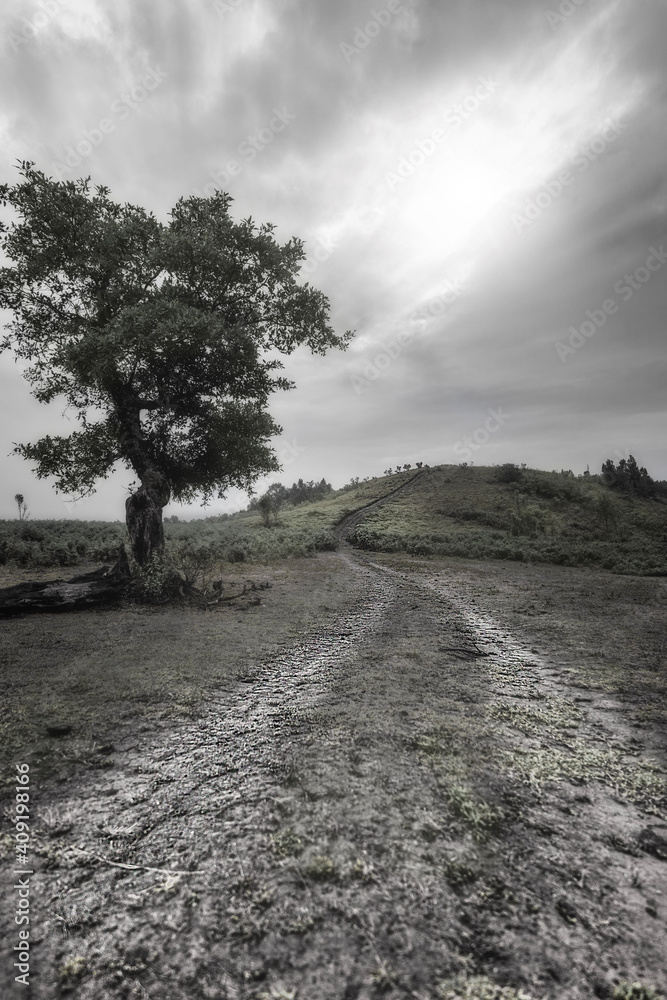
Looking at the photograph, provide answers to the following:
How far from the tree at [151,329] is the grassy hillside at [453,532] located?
4.33m

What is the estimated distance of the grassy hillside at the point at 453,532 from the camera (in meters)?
20.2

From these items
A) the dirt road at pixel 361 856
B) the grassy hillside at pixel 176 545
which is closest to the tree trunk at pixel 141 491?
the grassy hillside at pixel 176 545

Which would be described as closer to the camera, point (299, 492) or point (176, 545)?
point (176, 545)

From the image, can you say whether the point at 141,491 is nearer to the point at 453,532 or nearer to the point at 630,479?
the point at 453,532

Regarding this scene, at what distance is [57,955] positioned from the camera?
6.23ft

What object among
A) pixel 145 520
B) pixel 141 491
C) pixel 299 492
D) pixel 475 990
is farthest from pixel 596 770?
pixel 299 492

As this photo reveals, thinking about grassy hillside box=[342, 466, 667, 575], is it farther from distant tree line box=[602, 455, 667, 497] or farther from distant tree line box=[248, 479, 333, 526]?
distant tree line box=[248, 479, 333, 526]

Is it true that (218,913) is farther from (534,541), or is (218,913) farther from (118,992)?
(534,541)

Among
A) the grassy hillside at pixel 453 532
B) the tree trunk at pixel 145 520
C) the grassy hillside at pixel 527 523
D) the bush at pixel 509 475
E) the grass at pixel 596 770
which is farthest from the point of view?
the bush at pixel 509 475

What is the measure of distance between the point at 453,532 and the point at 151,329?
27.4m

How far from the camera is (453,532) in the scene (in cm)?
3328

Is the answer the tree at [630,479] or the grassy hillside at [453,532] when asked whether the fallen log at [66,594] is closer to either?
the grassy hillside at [453,532]

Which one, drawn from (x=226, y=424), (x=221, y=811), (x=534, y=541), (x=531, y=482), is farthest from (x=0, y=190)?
(x=531, y=482)

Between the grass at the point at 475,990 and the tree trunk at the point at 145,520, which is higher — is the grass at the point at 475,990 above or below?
below
